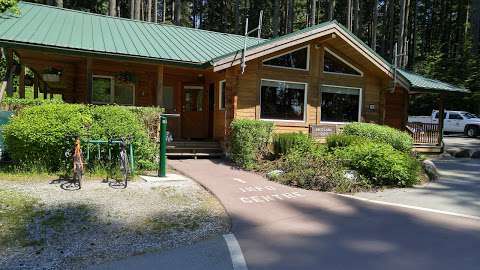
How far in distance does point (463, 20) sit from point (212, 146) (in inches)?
1623

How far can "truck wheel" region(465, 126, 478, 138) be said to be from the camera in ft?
91.8

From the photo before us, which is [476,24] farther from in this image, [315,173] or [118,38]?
[315,173]

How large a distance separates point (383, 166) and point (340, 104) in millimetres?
6428

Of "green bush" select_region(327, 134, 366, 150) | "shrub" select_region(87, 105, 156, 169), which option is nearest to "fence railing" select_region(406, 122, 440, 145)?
"green bush" select_region(327, 134, 366, 150)

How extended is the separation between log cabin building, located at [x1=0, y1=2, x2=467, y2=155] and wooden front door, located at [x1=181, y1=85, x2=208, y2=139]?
0.04 meters

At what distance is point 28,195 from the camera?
296 inches

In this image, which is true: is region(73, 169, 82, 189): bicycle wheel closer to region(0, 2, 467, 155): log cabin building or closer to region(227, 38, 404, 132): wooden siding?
region(0, 2, 467, 155): log cabin building

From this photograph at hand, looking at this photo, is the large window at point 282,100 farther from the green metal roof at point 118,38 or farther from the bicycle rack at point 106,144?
the bicycle rack at point 106,144

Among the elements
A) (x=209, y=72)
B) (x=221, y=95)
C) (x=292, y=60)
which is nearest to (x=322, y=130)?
(x=292, y=60)

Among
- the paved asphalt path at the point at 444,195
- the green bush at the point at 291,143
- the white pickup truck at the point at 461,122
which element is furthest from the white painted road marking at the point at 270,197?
the white pickup truck at the point at 461,122

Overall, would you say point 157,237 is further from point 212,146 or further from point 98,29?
point 98,29

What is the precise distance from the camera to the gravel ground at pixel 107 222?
5375 mm

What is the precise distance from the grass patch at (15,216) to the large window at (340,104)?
36.1 feet

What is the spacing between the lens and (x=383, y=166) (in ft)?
33.1
